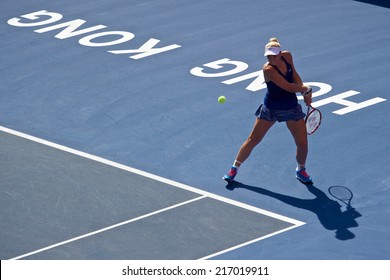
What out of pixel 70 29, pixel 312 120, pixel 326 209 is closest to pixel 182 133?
pixel 312 120

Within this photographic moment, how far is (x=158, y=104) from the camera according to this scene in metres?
18.3

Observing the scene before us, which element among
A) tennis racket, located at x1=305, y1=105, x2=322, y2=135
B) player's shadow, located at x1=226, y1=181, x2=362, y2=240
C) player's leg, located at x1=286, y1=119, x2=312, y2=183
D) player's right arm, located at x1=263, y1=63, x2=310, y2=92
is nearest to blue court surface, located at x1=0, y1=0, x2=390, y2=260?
player's shadow, located at x1=226, y1=181, x2=362, y2=240

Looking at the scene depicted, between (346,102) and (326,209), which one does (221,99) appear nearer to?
(346,102)

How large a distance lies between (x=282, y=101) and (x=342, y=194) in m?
1.64

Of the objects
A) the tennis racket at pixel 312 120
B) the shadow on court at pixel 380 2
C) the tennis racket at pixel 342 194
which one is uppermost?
the tennis racket at pixel 312 120

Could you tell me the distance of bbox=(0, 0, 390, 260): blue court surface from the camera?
46.0 ft

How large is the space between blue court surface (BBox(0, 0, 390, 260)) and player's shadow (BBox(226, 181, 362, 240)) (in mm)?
30

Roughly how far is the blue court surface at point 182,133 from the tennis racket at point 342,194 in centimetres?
9

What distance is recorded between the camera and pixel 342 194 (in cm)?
1507

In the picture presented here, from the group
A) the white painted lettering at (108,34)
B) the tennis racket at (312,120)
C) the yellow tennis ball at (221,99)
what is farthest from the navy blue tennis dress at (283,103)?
the white painted lettering at (108,34)

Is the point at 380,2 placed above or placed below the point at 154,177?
above

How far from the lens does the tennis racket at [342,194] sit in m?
14.9

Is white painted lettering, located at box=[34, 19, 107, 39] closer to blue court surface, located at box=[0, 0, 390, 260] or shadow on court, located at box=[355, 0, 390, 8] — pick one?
blue court surface, located at box=[0, 0, 390, 260]

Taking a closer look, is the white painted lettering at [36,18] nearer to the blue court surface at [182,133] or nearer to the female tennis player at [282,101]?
the blue court surface at [182,133]
